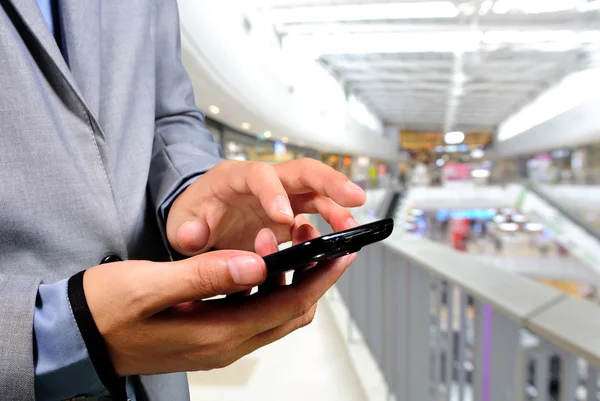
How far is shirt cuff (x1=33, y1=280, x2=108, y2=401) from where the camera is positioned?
0.30m

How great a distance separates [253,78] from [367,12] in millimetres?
3662

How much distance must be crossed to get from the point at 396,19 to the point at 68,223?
8.04 metres

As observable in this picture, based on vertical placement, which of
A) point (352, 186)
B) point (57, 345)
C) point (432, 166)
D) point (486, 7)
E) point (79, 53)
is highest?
point (486, 7)

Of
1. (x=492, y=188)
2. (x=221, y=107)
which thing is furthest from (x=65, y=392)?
(x=492, y=188)

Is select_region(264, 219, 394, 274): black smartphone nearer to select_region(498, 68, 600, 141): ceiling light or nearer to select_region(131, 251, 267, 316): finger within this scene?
select_region(131, 251, 267, 316): finger

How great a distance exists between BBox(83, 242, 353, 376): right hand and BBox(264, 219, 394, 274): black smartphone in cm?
2

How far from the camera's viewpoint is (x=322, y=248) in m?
0.29

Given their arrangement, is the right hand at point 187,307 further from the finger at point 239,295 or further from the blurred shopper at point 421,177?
the blurred shopper at point 421,177

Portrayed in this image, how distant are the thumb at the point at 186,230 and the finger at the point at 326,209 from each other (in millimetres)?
100

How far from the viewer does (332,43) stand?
27.1 ft

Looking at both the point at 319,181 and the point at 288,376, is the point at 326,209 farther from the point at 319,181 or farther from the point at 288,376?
the point at 288,376

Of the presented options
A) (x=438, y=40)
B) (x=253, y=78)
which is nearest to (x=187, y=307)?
(x=253, y=78)

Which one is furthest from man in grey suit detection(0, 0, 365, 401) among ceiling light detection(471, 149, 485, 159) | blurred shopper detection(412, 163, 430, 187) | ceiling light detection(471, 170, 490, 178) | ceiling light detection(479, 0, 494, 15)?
Result: ceiling light detection(471, 149, 485, 159)

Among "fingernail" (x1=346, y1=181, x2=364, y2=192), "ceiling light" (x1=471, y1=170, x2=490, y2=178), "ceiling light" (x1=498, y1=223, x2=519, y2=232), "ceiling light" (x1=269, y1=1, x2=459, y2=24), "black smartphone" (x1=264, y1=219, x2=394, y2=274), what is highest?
"ceiling light" (x1=269, y1=1, x2=459, y2=24)
